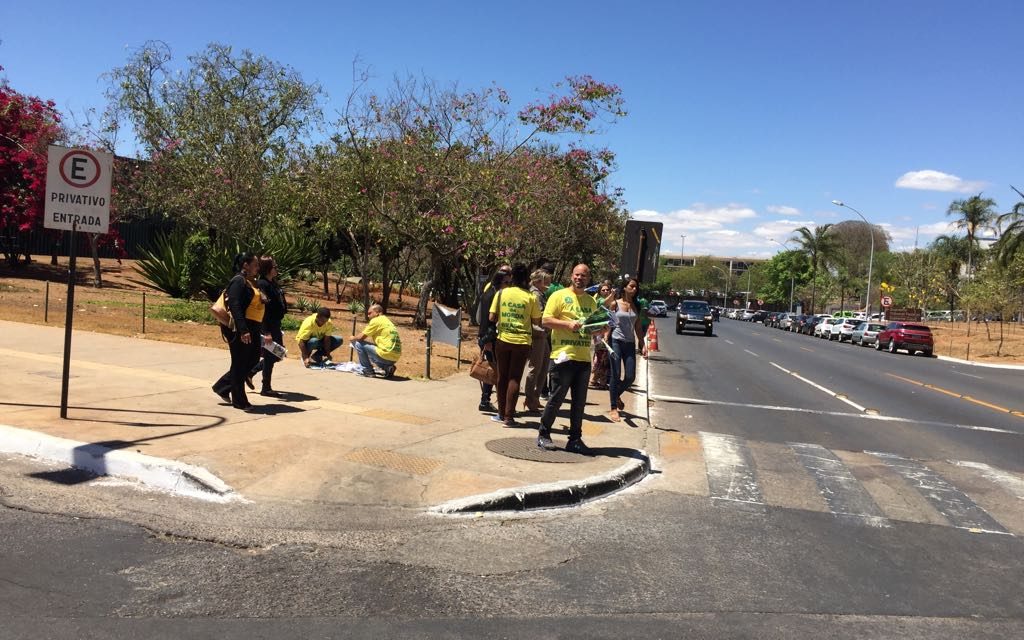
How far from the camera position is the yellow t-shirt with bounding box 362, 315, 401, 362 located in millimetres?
12047

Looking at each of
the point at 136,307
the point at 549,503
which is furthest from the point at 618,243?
the point at 549,503

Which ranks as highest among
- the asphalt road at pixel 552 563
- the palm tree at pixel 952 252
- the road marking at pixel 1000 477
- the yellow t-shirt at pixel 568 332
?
the palm tree at pixel 952 252

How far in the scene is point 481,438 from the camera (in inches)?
316

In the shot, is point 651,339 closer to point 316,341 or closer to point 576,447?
point 316,341

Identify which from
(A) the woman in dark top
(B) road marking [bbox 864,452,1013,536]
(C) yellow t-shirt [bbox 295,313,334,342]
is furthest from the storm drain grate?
(C) yellow t-shirt [bbox 295,313,334,342]

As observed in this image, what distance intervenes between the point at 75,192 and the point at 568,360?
4.72 m

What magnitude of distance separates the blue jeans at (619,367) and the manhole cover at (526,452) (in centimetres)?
249

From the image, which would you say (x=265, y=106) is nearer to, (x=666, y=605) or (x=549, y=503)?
(x=549, y=503)

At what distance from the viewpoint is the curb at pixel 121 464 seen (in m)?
5.77

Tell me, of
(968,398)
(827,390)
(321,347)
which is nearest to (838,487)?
(321,347)

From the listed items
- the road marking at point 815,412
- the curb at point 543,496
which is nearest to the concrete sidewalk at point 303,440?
the curb at point 543,496

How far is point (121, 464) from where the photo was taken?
19.9ft

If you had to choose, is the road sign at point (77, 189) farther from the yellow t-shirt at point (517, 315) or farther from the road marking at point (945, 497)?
the road marking at point (945, 497)

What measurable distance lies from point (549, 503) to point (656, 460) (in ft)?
7.32
